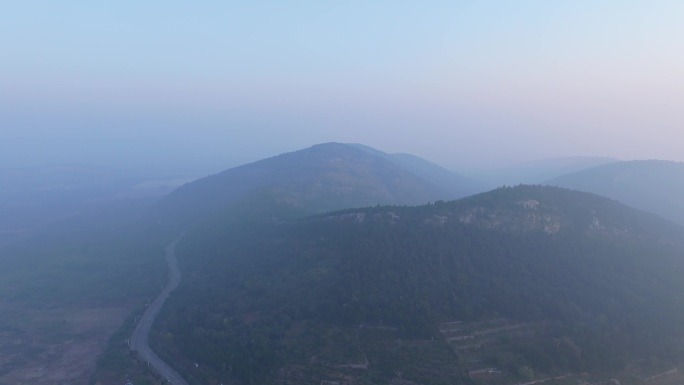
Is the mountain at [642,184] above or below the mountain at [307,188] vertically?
below

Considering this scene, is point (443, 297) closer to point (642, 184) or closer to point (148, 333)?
point (148, 333)

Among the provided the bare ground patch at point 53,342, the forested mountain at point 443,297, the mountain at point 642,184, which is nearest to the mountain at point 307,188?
the forested mountain at point 443,297

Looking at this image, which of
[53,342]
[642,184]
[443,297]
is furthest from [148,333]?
[642,184]

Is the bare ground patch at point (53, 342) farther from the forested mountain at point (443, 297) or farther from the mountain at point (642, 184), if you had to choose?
the mountain at point (642, 184)

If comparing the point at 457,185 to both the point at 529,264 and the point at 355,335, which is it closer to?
the point at 529,264

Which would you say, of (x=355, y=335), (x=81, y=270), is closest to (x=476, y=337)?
(x=355, y=335)
